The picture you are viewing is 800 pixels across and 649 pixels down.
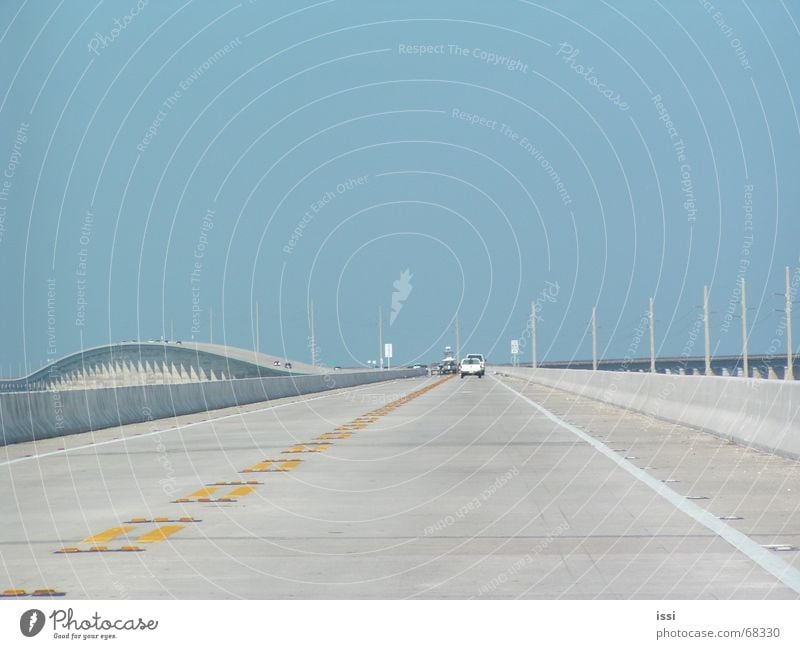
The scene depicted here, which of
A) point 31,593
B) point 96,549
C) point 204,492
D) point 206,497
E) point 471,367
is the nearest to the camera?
point 31,593

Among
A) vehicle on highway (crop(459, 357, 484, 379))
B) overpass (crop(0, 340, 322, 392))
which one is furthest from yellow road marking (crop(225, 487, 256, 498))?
overpass (crop(0, 340, 322, 392))

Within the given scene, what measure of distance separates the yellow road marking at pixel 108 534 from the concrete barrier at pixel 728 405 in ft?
34.0

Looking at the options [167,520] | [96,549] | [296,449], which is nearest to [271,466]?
[296,449]

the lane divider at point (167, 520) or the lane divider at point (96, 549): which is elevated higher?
the lane divider at point (167, 520)

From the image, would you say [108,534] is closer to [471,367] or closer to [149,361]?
[471,367]

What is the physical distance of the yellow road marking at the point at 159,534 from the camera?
12.2m

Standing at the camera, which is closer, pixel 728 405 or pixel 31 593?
pixel 31 593

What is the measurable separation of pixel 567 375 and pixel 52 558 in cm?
5432

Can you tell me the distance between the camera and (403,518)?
45.0 feet

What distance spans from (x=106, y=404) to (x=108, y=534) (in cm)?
2154

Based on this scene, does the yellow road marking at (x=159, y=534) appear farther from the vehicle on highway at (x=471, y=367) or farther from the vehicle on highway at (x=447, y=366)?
the vehicle on highway at (x=447, y=366)

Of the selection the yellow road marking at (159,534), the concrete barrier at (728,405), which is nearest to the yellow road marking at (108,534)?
the yellow road marking at (159,534)

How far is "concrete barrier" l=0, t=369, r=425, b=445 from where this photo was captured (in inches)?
1108

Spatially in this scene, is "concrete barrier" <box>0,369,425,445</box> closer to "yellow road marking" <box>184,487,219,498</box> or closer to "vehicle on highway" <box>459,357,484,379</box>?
"yellow road marking" <box>184,487,219,498</box>
